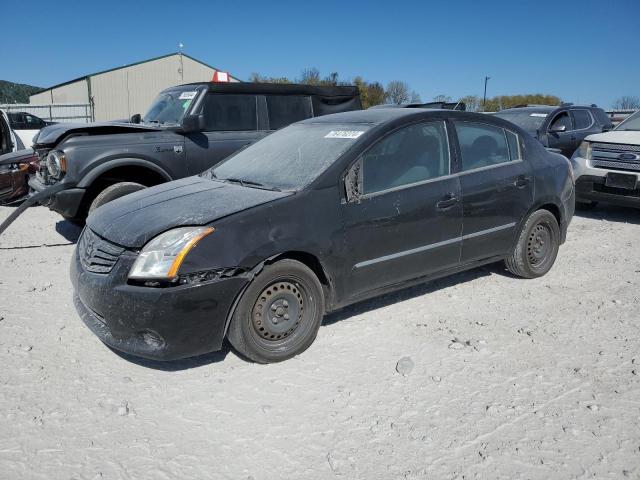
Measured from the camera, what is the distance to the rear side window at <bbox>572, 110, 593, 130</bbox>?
10.5 metres

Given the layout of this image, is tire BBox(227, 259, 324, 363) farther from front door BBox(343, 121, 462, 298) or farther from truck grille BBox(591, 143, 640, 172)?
truck grille BBox(591, 143, 640, 172)

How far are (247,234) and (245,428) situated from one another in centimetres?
112

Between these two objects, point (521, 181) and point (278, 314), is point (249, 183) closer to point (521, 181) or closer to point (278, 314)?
point (278, 314)

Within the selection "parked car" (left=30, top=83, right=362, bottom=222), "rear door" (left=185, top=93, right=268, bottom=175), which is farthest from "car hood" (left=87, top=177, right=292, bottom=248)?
"rear door" (left=185, top=93, right=268, bottom=175)

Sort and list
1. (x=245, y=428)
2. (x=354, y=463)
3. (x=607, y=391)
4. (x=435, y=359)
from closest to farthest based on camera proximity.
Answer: (x=354, y=463) → (x=245, y=428) → (x=607, y=391) → (x=435, y=359)

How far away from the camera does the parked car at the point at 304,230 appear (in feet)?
10.2

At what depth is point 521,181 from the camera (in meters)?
4.76

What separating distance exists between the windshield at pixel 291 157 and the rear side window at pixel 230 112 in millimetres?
2385

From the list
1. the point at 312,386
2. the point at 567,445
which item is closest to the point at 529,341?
the point at 567,445

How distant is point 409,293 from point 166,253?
7.87 ft

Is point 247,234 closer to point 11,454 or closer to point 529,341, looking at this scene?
point 11,454

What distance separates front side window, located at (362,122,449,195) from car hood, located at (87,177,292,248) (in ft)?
2.29

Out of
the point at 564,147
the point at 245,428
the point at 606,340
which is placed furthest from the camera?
the point at 564,147

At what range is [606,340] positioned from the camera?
380 centimetres
